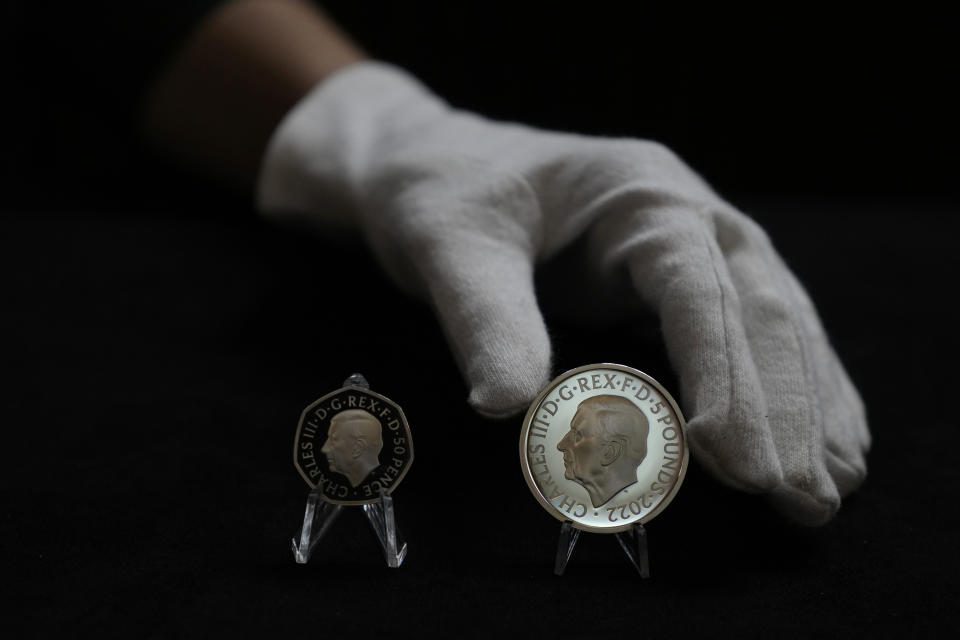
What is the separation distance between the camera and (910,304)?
6.55 feet

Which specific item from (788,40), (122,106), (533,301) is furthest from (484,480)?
(788,40)

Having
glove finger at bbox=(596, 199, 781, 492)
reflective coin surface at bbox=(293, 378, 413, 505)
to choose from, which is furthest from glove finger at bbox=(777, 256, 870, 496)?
reflective coin surface at bbox=(293, 378, 413, 505)

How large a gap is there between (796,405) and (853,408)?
0.82 feet

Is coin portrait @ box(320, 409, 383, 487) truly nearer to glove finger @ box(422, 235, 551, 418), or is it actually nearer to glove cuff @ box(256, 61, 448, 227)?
glove finger @ box(422, 235, 551, 418)

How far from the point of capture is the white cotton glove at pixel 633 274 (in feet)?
3.66

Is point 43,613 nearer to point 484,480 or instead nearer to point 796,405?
point 484,480

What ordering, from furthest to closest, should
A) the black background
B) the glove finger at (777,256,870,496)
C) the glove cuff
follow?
the glove cuff, the glove finger at (777,256,870,496), the black background

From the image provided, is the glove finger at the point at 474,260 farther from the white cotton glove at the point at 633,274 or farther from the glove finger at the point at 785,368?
the glove finger at the point at 785,368

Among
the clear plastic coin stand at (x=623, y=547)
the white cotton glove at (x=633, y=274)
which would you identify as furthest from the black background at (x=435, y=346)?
the white cotton glove at (x=633, y=274)

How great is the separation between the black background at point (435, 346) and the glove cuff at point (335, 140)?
0.18 m

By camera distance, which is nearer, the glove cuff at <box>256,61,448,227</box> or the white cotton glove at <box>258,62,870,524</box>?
the white cotton glove at <box>258,62,870,524</box>

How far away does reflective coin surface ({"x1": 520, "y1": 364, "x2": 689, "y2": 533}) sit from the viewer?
1073 mm

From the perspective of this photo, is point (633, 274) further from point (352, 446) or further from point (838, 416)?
point (352, 446)

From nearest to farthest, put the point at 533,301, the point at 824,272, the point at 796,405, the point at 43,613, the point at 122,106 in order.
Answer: the point at 43,613, the point at 796,405, the point at 533,301, the point at 824,272, the point at 122,106
